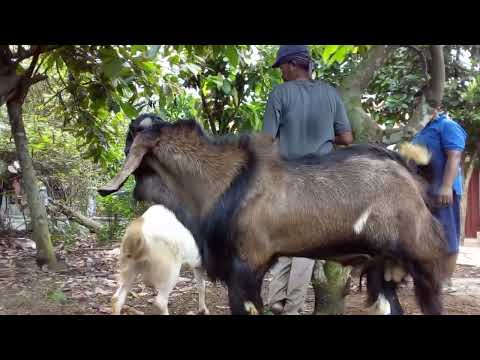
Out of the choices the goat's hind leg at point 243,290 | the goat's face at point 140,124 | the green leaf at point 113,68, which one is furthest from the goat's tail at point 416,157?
the green leaf at point 113,68

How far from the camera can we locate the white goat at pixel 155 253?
4852mm

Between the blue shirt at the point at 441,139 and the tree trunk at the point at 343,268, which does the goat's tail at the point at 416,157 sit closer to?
the blue shirt at the point at 441,139

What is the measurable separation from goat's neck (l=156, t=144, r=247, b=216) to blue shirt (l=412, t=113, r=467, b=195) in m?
1.96

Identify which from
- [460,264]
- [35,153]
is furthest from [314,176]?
[35,153]

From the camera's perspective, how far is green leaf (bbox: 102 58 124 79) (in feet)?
14.0

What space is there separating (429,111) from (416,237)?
206 cm

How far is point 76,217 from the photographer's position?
36.7 ft

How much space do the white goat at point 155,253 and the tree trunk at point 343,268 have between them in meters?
1.15

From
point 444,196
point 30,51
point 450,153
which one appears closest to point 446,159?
point 450,153

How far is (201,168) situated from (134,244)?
193 centimetres

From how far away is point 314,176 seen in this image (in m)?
3.13

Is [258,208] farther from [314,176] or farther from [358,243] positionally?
[358,243]

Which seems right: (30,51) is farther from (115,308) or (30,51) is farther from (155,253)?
(115,308)

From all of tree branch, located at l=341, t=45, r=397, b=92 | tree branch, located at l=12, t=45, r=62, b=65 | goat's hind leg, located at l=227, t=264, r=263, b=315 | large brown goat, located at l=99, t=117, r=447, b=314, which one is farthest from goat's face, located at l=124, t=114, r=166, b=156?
tree branch, located at l=12, t=45, r=62, b=65
